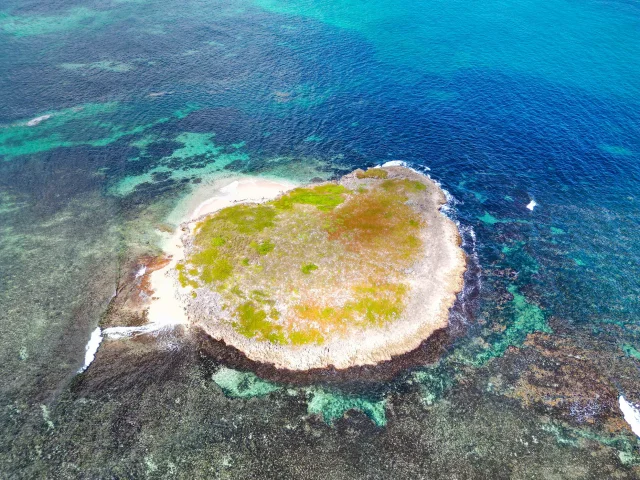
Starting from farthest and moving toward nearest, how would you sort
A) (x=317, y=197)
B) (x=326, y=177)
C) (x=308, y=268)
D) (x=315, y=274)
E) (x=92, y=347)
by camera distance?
(x=326, y=177), (x=317, y=197), (x=308, y=268), (x=315, y=274), (x=92, y=347)

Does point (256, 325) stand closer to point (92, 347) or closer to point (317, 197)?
point (92, 347)

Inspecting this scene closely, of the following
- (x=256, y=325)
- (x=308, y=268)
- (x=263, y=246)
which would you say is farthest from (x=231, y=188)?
(x=256, y=325)

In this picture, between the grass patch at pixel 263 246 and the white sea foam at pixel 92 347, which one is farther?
the grass patch at pixel 263 246

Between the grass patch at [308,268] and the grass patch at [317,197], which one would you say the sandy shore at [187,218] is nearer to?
the grass patch at [317,197]

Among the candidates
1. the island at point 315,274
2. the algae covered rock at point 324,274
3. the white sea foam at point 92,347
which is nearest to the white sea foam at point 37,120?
the island at point 315,274

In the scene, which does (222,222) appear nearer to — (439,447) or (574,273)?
(439,447)

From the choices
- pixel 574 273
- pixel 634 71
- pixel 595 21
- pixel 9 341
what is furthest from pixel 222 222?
pixel 595 21

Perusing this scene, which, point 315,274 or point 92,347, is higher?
point 315,274
